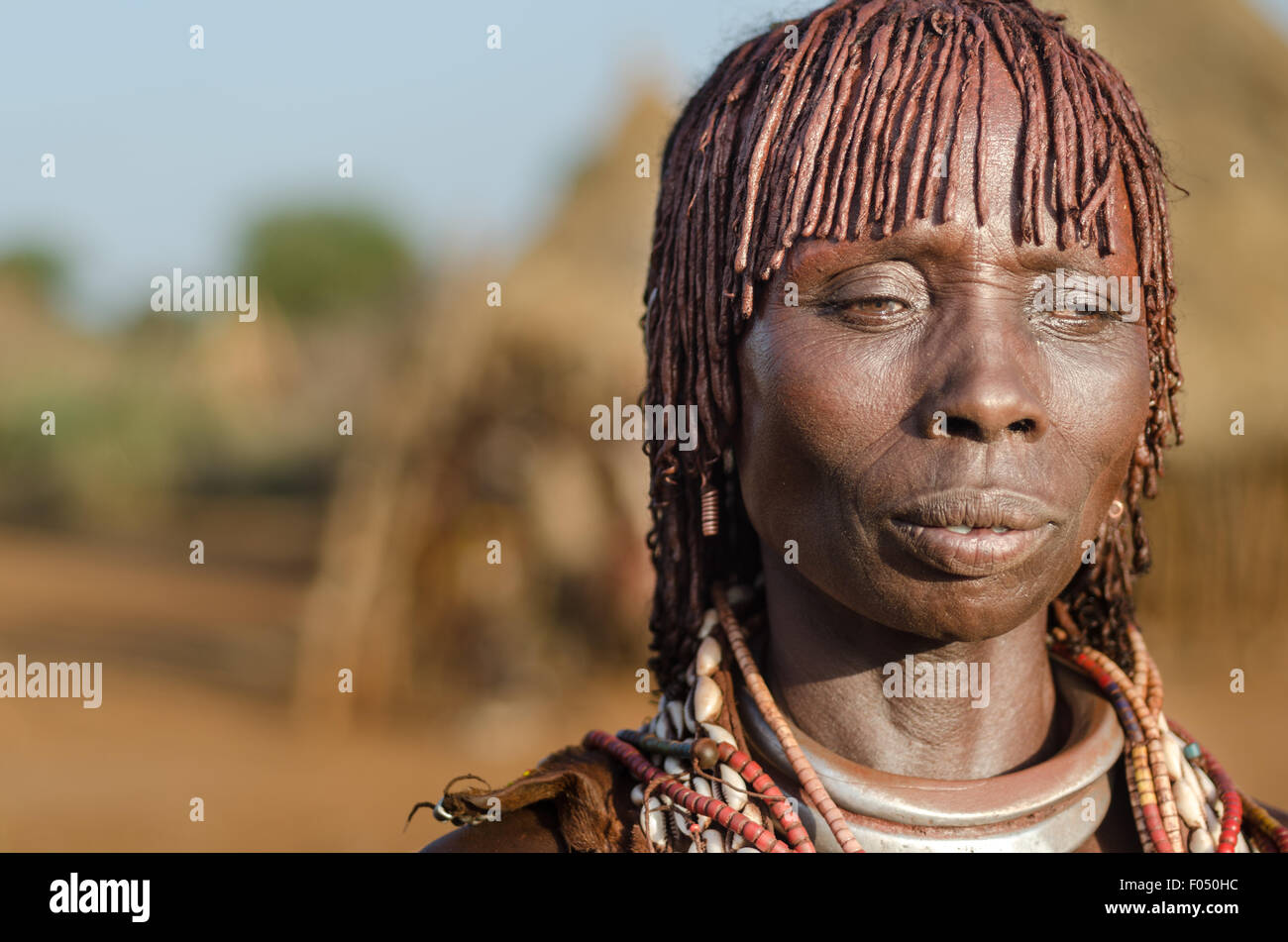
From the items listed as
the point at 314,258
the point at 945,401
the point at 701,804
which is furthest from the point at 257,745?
the point at 314,258

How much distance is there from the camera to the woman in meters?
2.03

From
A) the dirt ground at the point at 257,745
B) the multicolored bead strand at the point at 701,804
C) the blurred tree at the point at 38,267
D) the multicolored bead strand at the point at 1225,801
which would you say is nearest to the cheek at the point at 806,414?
the multicolored bead strand at the point at 701,804

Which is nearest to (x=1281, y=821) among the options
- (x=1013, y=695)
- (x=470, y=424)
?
(x=1013, y=695)

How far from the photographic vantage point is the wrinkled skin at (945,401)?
6.57 ft

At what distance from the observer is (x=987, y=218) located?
202 cm

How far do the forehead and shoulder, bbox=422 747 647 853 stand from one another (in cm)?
88

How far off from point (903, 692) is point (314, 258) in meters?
36.5

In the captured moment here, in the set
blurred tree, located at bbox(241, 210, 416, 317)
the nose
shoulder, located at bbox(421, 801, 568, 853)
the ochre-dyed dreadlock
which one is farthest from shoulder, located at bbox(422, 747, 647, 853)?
blurred tree, located at bbox(241, 210, 416, 317)

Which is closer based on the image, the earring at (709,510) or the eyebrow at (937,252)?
the eyebrow at (937,252)

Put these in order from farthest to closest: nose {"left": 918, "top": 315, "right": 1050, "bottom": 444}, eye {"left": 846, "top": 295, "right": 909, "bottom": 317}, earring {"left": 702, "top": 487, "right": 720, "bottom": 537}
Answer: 1. earring {"left": 702, "top": 487, "right": 720, "bottom": 537}
2. eye {"left": 846, "top": 295, "right": 909, "bottom": 317}
3. nose {"left": 918, "top": 315, "right": 1050, "bottom": 444}

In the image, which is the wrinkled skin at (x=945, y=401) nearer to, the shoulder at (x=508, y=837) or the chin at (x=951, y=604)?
the chin at (x=951, y=604)

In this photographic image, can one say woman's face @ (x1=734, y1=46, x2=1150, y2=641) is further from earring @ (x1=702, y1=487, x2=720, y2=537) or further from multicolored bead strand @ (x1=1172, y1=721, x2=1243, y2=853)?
multicolored bead strand @ (x1=1172, y1=721, x2=1243, y2=853)

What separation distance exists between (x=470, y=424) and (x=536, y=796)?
27.6 feet
